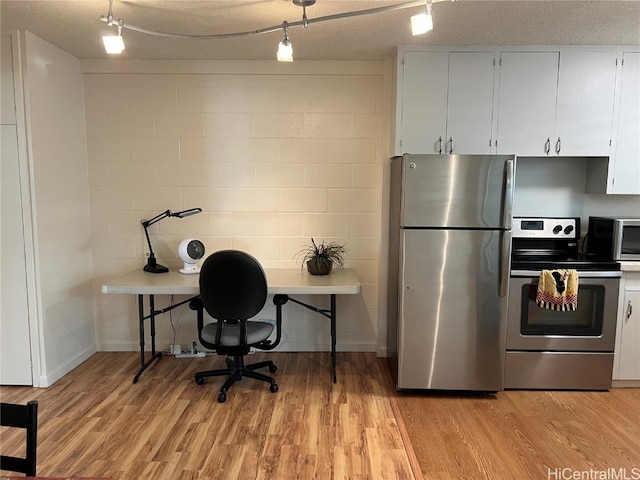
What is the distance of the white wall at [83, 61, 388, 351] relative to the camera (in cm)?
346

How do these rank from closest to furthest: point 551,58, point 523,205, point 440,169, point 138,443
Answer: point 138,443
point 440,169
point 551,58
point 523,205

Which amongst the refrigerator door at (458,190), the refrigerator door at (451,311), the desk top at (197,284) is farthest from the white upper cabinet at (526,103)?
the desk top at (197,284)

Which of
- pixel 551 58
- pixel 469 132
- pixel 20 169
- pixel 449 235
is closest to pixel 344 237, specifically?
pixel 449 235

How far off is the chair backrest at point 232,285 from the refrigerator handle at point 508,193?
1.59m

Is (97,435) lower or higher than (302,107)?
lower

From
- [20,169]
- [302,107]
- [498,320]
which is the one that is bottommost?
[498,320]

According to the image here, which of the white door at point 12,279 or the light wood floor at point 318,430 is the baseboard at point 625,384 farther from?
the white door at point 12,279

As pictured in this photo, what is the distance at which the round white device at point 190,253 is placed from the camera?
10.8ft

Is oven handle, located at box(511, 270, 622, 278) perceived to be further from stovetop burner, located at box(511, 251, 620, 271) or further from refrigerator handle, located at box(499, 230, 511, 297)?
refrigerator handle, located at box(499, 230, 511, 297)

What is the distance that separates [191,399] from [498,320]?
2130 millimetres

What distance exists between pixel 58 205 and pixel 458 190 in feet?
9.35

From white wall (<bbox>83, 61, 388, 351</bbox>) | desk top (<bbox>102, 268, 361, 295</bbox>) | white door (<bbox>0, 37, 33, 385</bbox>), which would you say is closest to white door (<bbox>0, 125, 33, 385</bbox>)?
white door (<bbox>0, 37, 33, 385</bbox>)

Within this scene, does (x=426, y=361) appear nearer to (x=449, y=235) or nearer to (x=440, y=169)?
(x=449, y=235)

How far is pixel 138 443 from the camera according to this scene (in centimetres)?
239
